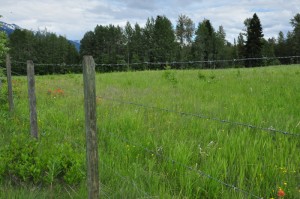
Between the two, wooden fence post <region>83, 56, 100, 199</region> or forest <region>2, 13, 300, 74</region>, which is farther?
forest <region>2, 13, 300, 74</region>

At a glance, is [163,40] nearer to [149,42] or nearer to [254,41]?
[149,42]

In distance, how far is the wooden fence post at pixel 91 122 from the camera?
2.65 metres

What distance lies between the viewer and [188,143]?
4.73m

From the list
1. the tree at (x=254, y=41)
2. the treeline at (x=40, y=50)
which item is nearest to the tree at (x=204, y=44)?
the tree at (x=254, y=41)

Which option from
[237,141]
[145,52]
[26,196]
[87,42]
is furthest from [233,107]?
[87,42]

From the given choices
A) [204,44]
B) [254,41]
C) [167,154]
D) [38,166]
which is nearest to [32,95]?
[38,166]

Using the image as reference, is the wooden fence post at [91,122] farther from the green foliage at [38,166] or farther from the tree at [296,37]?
the tree at [296,37]

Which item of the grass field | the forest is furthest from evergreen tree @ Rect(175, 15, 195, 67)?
the grass field

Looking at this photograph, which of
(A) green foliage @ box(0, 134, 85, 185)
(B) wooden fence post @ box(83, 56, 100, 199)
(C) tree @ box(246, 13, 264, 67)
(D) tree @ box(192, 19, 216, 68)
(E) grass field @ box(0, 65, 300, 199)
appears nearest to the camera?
(B) wooden fence post @ box(83, 56, 100, 199)

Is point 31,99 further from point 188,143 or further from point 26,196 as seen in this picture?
point 188,143

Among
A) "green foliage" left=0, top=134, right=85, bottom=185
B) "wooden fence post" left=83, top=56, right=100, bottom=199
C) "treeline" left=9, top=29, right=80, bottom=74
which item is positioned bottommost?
"green foliage" left=0, top=134, right=85, bottom=185

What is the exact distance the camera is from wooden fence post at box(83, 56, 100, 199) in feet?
8.70

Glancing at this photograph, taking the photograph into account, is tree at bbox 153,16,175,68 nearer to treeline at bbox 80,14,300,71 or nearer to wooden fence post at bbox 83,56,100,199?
treeline at bbox 80,14,300,71

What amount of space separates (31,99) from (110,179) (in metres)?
2.37
